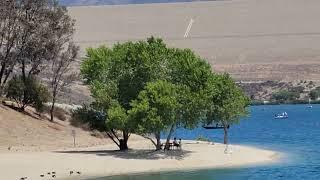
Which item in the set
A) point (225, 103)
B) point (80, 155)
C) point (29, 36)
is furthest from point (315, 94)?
point (80, 155)

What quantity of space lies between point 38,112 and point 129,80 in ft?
64.3

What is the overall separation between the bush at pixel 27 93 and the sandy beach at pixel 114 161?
44.7 feet

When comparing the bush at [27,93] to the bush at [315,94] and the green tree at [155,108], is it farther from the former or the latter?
the bush at [315,94]

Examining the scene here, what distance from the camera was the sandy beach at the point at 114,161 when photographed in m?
43.3

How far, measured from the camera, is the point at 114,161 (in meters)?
47.3

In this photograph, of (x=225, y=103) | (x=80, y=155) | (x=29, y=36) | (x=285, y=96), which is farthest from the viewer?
(x=285, y=96)

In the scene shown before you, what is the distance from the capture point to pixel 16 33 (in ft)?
217

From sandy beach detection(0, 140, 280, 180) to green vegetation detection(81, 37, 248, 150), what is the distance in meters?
1.86

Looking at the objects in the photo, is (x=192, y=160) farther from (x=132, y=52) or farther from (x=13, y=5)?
(x=13, y=5)

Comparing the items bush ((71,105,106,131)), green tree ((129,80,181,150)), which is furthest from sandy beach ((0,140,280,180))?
green tree ((129,80,181,150))

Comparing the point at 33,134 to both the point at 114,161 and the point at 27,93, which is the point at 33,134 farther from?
the point at 114,161

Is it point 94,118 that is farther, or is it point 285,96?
point 285,96

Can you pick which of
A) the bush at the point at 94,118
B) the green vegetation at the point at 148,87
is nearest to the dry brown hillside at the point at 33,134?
the bush at the point at 94,118

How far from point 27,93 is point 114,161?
2368 cm
